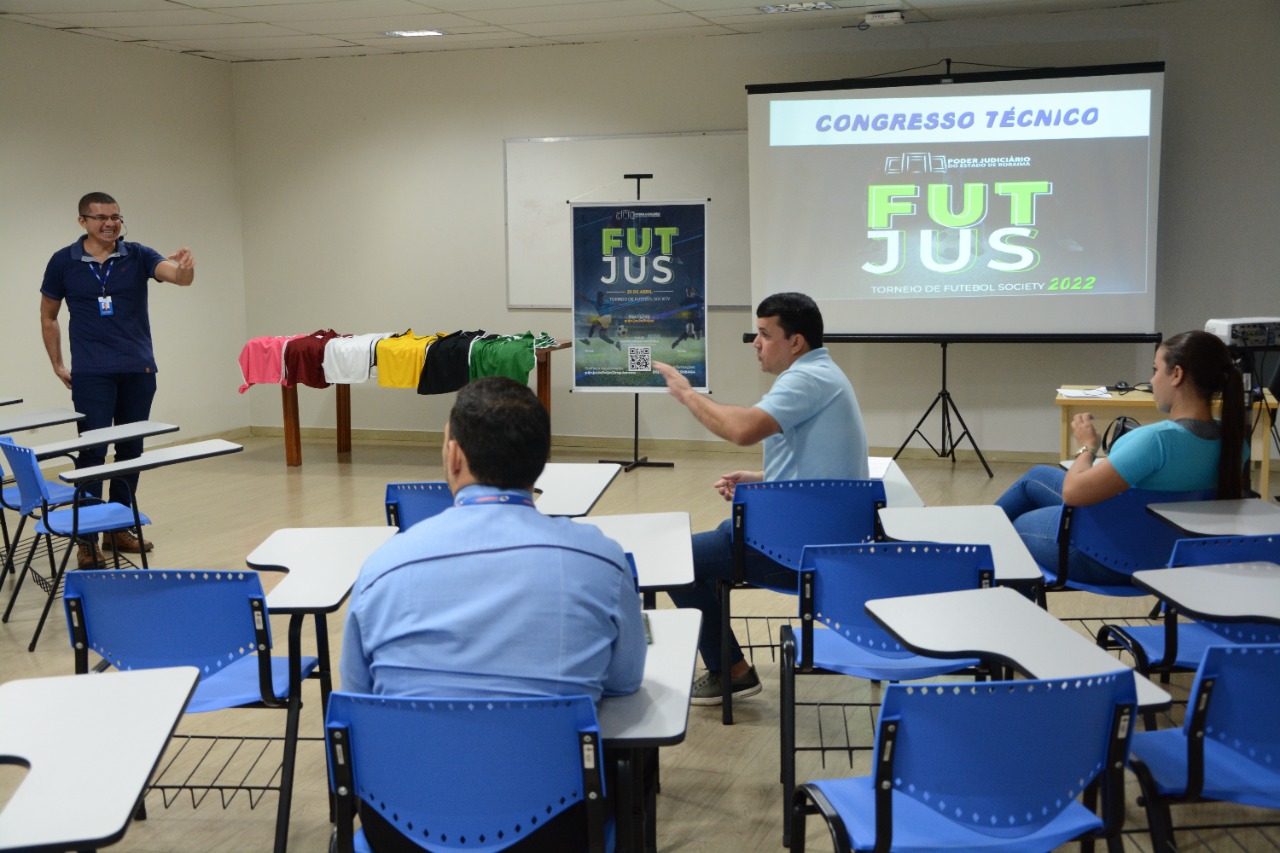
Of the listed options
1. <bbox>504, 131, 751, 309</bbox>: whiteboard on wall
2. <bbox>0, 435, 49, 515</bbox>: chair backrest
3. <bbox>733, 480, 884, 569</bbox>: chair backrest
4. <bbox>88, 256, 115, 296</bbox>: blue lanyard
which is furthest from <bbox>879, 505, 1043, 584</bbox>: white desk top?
<bbox>504, 131, 751, 309</bbox>: whiteboard on wall

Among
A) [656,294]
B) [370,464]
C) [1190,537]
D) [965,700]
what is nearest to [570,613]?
[965,700]

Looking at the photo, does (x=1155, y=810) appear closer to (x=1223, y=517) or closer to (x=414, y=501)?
(x=1223, y=517)

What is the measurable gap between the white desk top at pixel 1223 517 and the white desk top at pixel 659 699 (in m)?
1.39

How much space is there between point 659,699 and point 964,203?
609 centimetres

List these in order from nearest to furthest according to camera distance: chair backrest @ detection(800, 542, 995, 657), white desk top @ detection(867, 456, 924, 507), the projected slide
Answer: chair backrest @ detection(800, 542, 995, 657), white desk top @ detection(867, 456, 924, 507), the projected slide

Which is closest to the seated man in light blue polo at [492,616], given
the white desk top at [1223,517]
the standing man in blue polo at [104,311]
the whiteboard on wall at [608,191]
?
the white desk top at [1223,517]

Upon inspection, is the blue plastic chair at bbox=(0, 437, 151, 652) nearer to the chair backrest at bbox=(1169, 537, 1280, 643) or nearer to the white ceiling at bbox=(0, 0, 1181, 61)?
the white ceiling at bbox=(0, 0, 1181, 61)

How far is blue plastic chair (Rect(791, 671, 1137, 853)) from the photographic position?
66.7 inches

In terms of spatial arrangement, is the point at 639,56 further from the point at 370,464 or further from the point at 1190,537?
the point at 1190,537

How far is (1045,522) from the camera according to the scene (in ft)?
11.8

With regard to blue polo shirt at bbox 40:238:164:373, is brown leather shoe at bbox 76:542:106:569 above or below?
below

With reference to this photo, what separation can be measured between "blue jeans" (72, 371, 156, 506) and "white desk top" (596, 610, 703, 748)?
373 cm

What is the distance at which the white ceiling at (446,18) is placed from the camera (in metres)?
6.89

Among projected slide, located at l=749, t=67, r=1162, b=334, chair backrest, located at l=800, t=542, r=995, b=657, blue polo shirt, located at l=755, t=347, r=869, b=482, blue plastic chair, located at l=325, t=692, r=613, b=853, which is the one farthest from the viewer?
projected slide, located at l=749, t=67, r=1162, b=334
